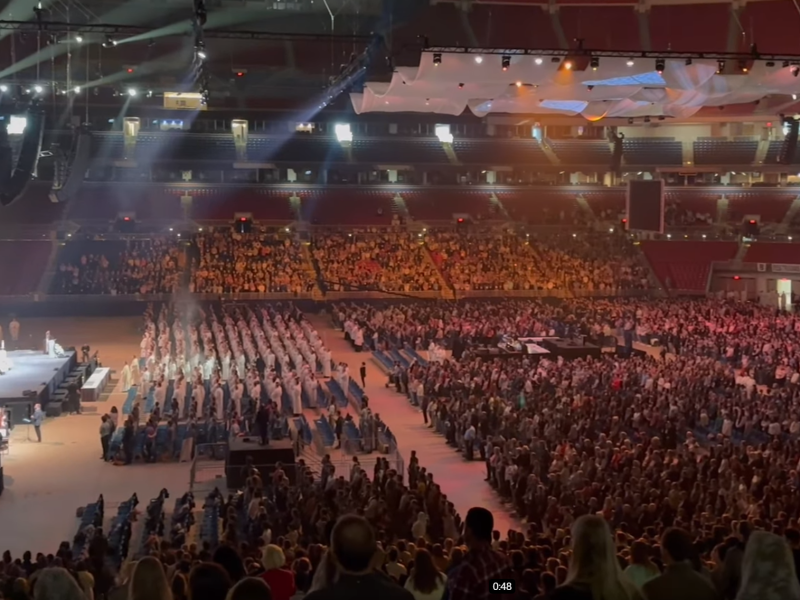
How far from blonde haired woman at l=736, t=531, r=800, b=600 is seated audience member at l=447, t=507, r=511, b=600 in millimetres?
1041

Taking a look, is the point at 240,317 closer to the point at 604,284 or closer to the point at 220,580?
the point at 604,284

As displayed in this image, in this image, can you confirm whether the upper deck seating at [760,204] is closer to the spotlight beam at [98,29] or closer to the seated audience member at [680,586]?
the spotlight beam at [98,29]

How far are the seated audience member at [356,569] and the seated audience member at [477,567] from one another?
88 centimetres

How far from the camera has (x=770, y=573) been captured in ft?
10.3

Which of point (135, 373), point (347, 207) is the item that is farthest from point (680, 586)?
point (347, 207)

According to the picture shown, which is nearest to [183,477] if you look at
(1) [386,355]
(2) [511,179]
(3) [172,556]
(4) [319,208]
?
(3) [172,556]

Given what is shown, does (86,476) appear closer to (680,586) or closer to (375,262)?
(680,586)

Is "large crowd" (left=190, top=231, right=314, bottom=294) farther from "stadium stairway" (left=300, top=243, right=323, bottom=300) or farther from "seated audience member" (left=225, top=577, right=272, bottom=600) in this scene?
"seated audience member" (left=225, top=577, right=272, bottom=600)

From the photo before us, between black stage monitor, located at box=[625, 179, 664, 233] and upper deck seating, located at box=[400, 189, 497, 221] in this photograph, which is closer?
black stage monitor, located at box=[625, 179, 664, 233]

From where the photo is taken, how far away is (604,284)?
37.5m

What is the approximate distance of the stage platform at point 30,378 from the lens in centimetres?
1845

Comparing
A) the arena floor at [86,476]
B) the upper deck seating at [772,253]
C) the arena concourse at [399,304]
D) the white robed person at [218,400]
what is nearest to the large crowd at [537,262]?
the arena concourse at [399,304]

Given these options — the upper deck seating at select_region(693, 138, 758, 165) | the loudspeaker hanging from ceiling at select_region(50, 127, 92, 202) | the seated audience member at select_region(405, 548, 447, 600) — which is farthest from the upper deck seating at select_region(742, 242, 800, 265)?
the seated audience member at select_region(405, 548, 447, 600)

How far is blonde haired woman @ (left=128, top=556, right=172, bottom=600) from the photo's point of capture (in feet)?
10.8
